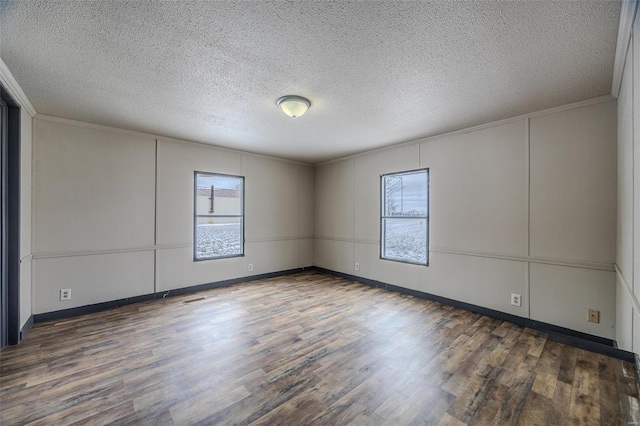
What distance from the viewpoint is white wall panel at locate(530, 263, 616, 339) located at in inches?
105

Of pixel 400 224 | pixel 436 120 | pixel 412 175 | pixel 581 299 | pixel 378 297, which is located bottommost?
pixel 378 297

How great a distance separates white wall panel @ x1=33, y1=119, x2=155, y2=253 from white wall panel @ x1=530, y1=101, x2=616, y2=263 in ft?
17.0

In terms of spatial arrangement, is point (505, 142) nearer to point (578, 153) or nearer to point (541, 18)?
point (578, 153)

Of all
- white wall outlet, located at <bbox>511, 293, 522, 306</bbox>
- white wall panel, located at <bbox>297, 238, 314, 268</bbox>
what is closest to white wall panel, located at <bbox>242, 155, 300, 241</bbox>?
white wall panel, located at <bbox>297, 238, 314, 268</bbox>

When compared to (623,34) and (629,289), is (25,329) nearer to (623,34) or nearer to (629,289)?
(629,289)

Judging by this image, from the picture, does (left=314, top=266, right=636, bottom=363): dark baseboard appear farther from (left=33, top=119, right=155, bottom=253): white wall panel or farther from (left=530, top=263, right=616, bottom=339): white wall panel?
(left=33, top=119, right=155, bottom=253): white wall panel

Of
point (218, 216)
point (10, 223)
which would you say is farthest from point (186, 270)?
point (10, 223)

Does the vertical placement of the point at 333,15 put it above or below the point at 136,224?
above

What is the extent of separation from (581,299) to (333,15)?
3577 millimetres

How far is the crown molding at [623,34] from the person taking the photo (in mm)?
1509

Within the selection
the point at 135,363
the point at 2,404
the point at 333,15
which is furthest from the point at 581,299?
the point at 2,404

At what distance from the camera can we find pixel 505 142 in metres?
3.37

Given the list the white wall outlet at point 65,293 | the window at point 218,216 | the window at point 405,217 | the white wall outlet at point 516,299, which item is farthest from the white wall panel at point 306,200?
the white wall outlet at point 516,299

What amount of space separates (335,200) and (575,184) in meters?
3.71
